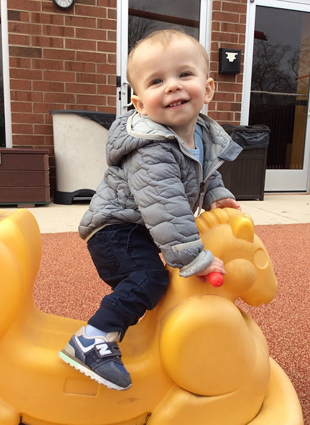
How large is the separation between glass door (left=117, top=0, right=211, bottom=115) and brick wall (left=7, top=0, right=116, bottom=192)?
0.46ft

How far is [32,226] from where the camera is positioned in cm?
Result: 110

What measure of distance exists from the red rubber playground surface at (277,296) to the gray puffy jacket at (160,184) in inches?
26.6

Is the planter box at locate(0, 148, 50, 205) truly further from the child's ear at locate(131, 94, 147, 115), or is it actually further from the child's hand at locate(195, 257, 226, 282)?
the child's hand at locate(195, 257, 226, 282)

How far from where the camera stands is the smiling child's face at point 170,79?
1.02m

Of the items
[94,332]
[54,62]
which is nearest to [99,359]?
[94,332]

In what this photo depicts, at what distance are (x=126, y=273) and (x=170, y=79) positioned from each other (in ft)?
1.68

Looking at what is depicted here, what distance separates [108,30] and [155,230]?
403 centimetres

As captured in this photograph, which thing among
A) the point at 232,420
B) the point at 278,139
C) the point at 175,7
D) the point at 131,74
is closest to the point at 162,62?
the point at 131,74

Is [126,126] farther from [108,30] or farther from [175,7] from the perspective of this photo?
[175,7]

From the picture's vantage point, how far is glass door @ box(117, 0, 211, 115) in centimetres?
456

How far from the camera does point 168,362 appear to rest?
977mm

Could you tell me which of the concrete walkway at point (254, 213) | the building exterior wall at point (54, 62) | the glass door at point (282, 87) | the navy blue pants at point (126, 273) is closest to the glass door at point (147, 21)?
the building exterior wall at point (54, 62)

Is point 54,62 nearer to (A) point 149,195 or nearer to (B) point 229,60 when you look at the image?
(B) point 229,60

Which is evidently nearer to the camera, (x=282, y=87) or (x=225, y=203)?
(x=225, y=203)
